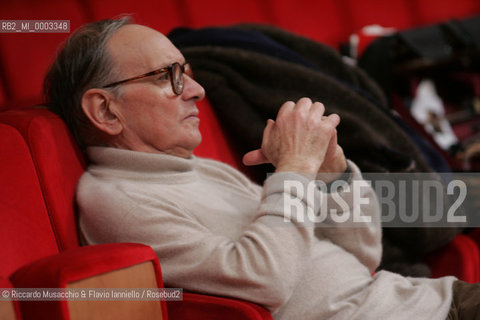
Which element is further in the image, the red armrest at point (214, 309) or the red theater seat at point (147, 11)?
the red theater seat at point (147, 11)

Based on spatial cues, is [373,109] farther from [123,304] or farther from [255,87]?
[123,304]

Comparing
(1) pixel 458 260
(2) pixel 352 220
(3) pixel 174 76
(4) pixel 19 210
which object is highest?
(3) pixel 174 76

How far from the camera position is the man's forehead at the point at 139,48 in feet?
3.22

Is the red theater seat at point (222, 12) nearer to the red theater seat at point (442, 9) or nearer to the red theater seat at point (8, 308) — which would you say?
the red theater seat at point (442, 9)

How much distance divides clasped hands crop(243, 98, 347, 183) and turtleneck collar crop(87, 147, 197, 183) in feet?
0.45

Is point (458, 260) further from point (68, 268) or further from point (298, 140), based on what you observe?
point (68, 268)

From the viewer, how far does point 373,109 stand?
1361mm

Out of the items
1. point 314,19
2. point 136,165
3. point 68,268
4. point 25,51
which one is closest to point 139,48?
point 136,165

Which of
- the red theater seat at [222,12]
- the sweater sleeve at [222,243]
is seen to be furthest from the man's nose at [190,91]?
the red theater seat at [222,12]

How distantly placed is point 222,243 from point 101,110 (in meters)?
0.34

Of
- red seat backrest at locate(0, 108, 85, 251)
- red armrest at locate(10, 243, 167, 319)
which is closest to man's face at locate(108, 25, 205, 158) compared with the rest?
red seat backrest at locate(0, 108, 85, 251)

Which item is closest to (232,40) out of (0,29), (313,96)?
(313,96)

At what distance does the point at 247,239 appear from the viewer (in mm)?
850

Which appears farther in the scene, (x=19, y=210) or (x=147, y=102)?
(x=147, y=102)
